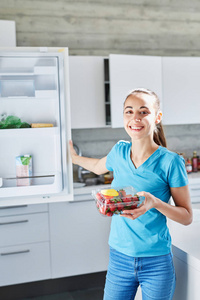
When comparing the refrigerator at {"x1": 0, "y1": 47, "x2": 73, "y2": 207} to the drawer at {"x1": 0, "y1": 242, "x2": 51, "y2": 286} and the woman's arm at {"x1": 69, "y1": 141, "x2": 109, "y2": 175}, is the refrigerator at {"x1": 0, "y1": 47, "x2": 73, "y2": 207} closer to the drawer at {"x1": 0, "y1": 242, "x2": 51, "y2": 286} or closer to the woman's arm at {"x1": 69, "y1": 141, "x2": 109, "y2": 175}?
the woman's arm at {"x1": 69, "y1": 141, "x2": 109, "y2": 175}

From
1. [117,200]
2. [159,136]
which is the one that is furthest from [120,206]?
[159,136]

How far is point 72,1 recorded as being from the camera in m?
3.31

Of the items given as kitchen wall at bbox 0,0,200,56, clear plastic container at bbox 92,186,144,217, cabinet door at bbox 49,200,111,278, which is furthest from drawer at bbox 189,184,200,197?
clear plastic container at bbox 92,186,144,217

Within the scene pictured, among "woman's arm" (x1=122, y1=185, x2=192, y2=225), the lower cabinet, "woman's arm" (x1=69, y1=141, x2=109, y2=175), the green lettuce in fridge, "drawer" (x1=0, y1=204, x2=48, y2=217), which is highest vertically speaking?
the green lettuce in fridge

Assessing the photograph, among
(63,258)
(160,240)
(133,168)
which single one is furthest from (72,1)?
(160,240)

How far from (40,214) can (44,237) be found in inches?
7.1

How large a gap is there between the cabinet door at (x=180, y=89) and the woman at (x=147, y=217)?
1.93 m

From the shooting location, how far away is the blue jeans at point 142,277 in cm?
122

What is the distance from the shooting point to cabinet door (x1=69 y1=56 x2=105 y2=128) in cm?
298

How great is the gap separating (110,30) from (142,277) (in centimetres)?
270

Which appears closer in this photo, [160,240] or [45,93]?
[160,240]

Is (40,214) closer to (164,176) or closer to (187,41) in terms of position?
(164,176)

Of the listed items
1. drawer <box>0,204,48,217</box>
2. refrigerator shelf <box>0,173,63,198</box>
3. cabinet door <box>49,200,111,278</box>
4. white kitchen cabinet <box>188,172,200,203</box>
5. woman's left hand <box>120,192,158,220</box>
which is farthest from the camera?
white kitchen cabinet <box>188,172,200,203</box>

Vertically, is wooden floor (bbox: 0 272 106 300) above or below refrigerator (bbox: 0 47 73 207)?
below
